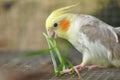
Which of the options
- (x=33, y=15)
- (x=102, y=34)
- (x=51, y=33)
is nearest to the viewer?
(x=102, y=34)

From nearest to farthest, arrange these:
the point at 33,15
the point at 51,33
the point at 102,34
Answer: the point at 102,34, the point at 51,33, the point at 33,15

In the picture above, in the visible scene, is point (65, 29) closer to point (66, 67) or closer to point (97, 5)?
point (66, 67)

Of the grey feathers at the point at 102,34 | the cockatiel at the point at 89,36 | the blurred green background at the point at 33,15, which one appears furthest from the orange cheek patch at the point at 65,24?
the blurred green background at the point at 33,15

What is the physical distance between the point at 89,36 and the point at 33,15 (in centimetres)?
327

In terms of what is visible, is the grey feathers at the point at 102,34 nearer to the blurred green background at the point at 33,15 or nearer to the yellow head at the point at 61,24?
the yellow head at the point at 61,24

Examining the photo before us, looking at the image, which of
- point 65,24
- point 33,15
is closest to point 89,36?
point 65,24

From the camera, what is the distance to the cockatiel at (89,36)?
173 centimetres

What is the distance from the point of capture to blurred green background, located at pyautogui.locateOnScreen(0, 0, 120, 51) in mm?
4438

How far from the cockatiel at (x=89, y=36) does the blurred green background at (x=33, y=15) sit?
251 centimetres

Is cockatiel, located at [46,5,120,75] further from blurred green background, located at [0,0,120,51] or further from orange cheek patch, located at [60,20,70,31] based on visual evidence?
blurred green background, located at [0,0,120,51]

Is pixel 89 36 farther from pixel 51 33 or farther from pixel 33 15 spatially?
pixel 33 15

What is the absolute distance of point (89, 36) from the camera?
178 centimetres

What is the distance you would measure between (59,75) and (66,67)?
13 centimetres

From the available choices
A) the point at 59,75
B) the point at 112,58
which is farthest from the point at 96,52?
the point at 59,75
